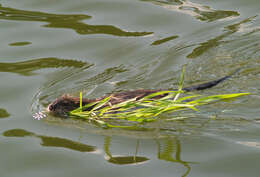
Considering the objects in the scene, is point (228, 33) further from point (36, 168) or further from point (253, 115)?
point (36, 168)

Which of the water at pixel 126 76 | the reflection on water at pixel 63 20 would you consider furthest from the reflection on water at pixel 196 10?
the reflection on water at pixel 63 20

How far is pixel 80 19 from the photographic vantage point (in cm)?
906

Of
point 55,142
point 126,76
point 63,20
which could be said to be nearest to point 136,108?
point 55,142

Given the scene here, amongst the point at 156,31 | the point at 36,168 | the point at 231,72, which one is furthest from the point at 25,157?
the point at 156,31

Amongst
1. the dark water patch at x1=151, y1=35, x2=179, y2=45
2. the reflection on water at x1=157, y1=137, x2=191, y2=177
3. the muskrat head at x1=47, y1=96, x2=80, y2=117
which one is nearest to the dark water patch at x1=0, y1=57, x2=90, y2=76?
the dark water patch at x1=151, y1=35, x2=179, y2=45

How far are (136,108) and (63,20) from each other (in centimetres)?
410

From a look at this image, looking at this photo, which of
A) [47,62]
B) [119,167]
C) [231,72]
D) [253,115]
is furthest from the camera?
[47,62]

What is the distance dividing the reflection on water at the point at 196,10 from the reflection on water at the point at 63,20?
3.92 feet

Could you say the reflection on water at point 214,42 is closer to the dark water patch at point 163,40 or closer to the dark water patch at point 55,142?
Result: the dark water patch at point 163,40

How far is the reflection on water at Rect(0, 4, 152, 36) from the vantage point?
8609 millimetres

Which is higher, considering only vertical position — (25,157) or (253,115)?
(253,115)

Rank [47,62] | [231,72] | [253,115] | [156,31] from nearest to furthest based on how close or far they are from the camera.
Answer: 1. [253,115]
2. [231,72]
3. [47,62]
4. [156,31]

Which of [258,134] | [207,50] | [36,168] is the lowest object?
[36,168]

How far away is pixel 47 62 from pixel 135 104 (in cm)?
288
